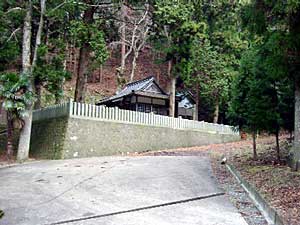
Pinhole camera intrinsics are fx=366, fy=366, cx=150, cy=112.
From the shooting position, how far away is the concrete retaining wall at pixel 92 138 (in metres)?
14.7

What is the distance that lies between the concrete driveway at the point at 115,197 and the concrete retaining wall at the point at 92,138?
145 inches

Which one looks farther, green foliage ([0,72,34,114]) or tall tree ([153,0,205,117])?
tall tree ([153,0,205,117])

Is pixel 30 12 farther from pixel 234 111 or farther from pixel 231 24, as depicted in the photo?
pixel 231 24

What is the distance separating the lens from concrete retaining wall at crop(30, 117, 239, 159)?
14.7 metres

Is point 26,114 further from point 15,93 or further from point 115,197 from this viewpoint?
point 115,197

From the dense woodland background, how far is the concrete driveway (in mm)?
3019

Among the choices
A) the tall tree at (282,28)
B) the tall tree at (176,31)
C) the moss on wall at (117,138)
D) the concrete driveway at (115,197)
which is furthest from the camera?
the tall tree at (176,31)

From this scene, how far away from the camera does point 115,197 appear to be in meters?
7.10

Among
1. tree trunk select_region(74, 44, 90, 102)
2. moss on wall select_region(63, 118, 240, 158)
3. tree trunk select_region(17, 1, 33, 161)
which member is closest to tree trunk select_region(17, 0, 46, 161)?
tree trunk select_region(17, 1, 33, 161)

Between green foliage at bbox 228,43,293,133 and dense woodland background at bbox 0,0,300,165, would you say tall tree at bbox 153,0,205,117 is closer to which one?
dense woodland background at bbox 0,0,300,165

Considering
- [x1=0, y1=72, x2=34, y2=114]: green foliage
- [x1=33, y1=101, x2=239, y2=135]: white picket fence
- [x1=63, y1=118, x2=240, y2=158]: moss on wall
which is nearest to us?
[x1=0, y1=72, x2=34, y2=114]: green foliage

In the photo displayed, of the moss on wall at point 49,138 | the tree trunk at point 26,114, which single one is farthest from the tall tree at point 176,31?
the moss on wall at point 49,138

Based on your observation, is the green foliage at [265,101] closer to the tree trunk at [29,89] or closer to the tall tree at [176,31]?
the tall tree at [176,31]

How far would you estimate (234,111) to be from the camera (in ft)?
39.7
